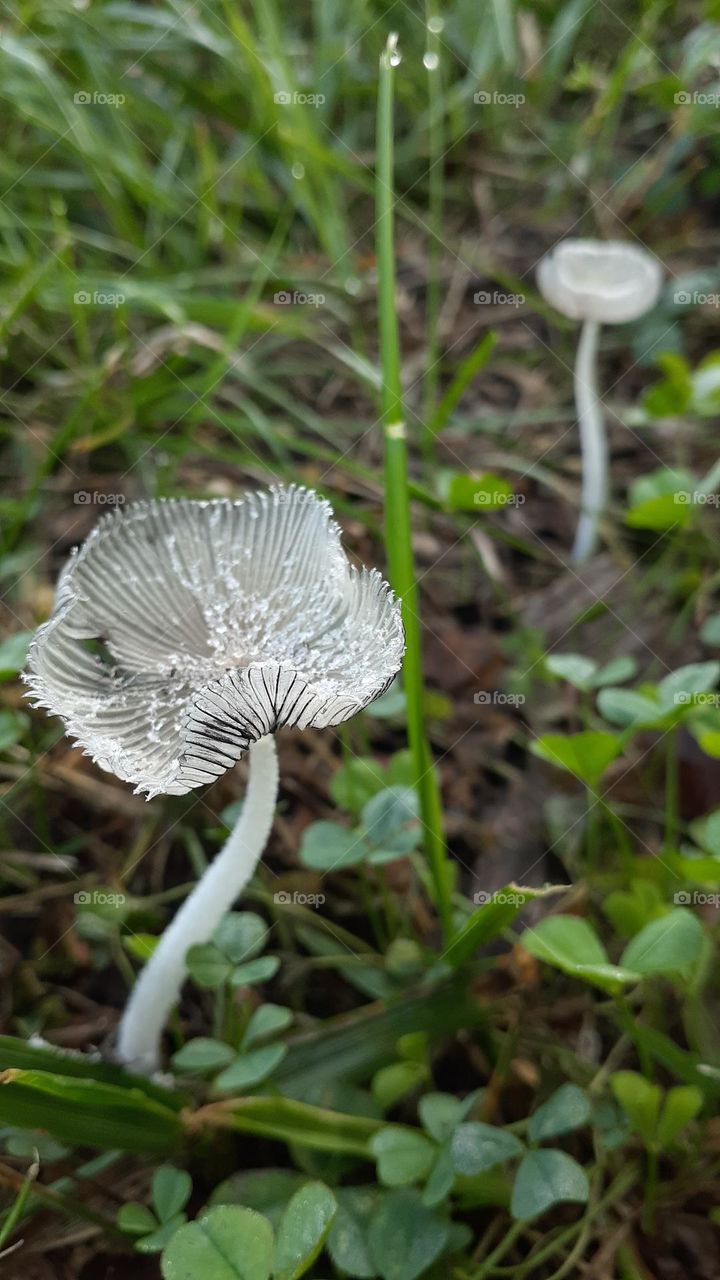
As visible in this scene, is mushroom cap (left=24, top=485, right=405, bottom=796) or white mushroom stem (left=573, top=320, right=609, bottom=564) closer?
mushroom cap (left=24, top=485, right=405, bottom=796)

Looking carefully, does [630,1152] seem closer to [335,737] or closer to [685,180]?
[335,737]

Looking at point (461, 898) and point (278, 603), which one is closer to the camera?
A: point (278, 603)

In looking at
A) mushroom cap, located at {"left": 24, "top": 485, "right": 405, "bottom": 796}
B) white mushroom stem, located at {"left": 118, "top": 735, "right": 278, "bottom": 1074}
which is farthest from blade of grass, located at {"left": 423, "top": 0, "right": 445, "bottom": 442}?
white mushroom stem, located at {"left": 118, "top": 735, "right": 278, "bottom": 1074}

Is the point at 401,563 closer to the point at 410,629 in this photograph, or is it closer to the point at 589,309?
the point at 410,629

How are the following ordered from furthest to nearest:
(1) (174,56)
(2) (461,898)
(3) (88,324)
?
(1) (174,56) < (3) (88,324) < (2) (461,898)

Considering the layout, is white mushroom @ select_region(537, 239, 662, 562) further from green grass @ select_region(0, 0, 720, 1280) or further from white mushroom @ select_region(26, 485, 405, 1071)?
white mushroom @ select_region(26, 485, 405, 1071)

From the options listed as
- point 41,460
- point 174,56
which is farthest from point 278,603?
point 174,56

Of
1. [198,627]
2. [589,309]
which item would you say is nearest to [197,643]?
[198,627]

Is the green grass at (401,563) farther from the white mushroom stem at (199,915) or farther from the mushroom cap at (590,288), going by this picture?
the mushroom cap at (590,288)
